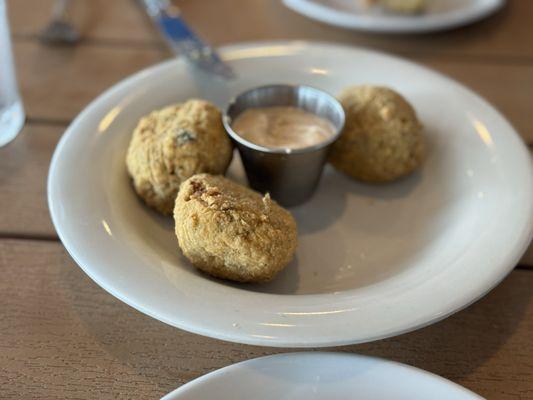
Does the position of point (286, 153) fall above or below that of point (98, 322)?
above

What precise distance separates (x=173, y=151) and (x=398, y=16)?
0.93 m

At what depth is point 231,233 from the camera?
0.90 metres

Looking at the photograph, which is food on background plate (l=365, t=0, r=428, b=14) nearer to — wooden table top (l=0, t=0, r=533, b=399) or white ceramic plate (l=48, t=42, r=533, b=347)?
wooden table top (l=0, t=0, r=533, b=399)

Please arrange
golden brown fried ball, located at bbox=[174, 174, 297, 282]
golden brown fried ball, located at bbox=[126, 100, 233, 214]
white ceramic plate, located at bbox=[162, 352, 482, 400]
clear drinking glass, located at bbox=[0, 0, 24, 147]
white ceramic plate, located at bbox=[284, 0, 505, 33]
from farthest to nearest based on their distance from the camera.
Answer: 1. white ceramic plate, located at bbox=[284, 0, 505, 33]
2. clear drinking glass, located at bbox=[0, 0, 24, 147]
3. golden brown fried ball, located at bbox=[126, 100, 233, 214]
4. golden brown fried ball, located at bbox=[174, 174, 297, 282]
5. white ceramic plate, located at bbox=[162, 352, 482, 400]

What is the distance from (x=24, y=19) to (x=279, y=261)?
4.05ft

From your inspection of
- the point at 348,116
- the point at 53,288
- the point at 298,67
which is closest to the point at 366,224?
the point at 348,116

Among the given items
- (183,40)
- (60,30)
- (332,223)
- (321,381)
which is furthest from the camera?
(60,30)

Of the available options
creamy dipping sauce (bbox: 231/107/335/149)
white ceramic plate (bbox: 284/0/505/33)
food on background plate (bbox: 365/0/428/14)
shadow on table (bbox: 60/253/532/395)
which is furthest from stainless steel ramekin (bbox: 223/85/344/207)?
food on background plate (bbox: 365/0/428/14)

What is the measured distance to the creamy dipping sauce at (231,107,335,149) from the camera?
115 cm

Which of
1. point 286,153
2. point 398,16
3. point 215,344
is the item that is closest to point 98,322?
point 215,344

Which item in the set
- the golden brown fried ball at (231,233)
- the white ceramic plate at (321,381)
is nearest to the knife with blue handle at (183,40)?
the golden brown fried ball at (231,233)

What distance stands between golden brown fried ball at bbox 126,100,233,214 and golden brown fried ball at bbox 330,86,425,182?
0.24 metres

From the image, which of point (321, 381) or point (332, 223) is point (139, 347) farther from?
point (332, 223)

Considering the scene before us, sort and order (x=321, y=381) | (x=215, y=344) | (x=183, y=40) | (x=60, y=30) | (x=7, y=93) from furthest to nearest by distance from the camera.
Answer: (x=60, y=30) < (x=183, y=40) < (x=7, y=93) < (x=215, y=344) < (x=321, y=381)
